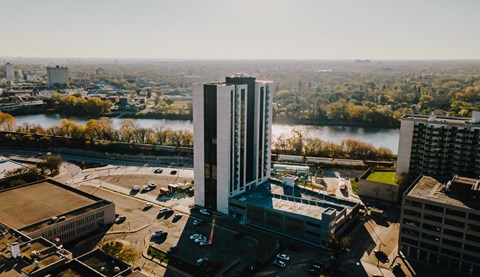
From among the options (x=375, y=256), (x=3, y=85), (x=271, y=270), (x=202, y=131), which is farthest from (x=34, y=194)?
(x=3, y=85)

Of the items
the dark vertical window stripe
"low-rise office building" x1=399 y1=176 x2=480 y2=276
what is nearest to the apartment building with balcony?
"low-rise office building" x1=399 y1=176 x2=480 y2=276

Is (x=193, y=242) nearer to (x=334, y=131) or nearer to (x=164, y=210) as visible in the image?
(x=164, y=210)

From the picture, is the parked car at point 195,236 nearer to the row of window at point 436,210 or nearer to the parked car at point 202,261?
the parked car at point 202,261

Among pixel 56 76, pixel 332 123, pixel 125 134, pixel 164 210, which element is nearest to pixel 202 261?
pixel 164 210

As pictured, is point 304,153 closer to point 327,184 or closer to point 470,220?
point 327,184

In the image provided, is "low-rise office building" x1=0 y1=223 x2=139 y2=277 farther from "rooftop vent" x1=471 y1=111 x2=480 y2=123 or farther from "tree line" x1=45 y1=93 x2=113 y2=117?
"tree line" x1=45 y1=93 x2=113 y2=117
